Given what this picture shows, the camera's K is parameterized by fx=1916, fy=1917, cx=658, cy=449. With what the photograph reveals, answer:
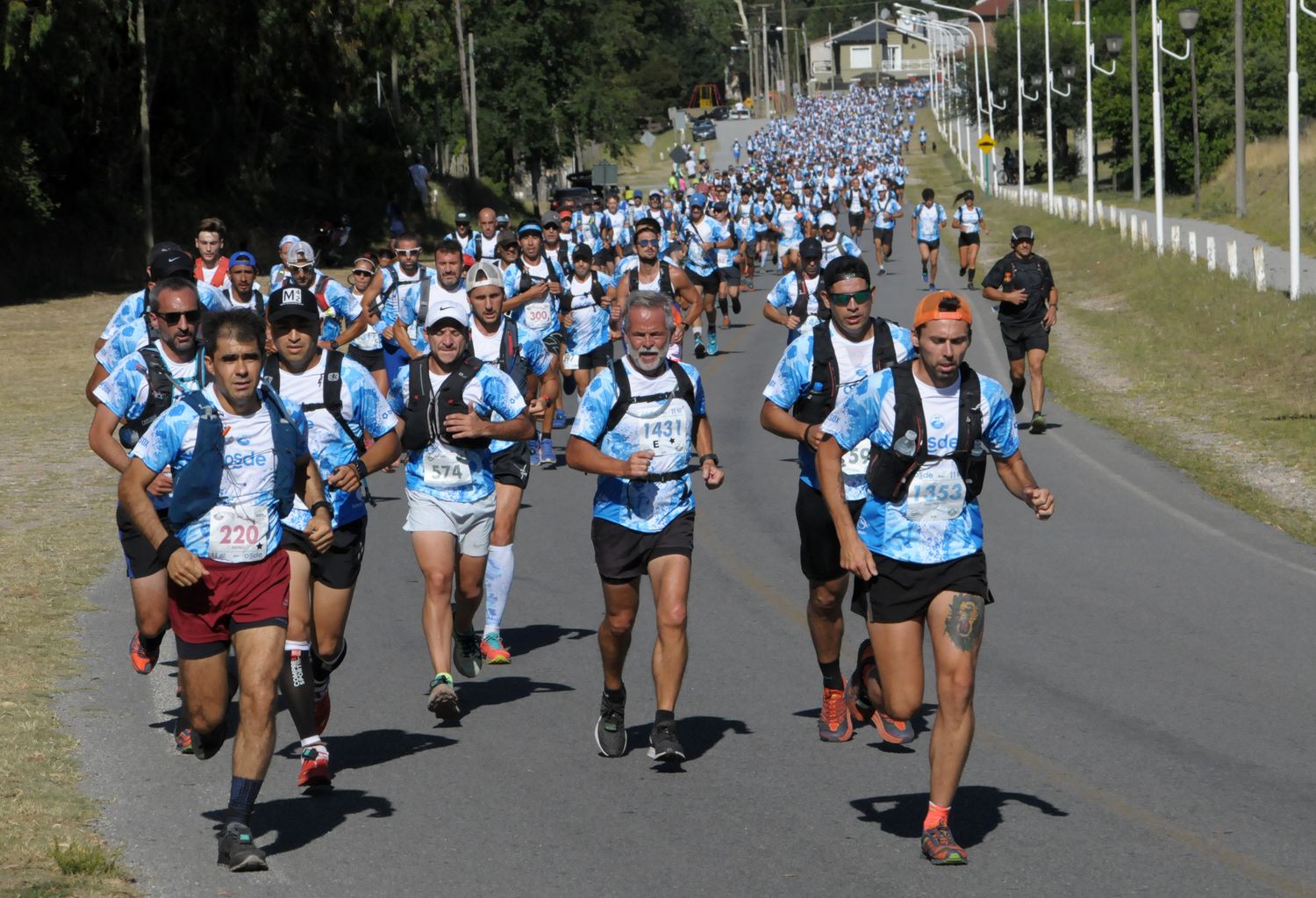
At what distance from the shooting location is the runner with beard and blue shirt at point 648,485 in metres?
7.73

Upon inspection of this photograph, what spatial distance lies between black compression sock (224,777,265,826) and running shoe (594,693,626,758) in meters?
1.87

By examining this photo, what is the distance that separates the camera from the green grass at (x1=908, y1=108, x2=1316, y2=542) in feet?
53.1

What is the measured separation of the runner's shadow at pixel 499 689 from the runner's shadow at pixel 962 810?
7.81ft

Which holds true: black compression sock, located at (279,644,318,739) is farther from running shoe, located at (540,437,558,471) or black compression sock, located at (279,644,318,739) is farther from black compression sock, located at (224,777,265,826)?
running shoe, located at (540,437,558,471)

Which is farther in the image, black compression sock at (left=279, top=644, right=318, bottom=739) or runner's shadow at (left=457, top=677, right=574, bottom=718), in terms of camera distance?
runner's shadow at (left=457, top=677, right=574, bottom=718)

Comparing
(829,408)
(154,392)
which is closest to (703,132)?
(829,408)

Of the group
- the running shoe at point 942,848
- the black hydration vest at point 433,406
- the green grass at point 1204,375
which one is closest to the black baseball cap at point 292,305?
the black hydration vest at point 433,406

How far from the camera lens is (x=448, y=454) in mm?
8805

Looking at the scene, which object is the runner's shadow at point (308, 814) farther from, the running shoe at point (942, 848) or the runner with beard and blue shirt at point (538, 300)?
the runner with beard and blue shirt at point (538, 300)

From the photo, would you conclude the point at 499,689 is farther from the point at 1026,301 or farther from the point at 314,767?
the point at 1026,301

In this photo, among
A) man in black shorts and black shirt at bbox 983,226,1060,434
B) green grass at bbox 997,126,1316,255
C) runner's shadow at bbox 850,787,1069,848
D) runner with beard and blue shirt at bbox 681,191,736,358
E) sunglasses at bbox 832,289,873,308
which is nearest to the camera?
runner's shadow at bbox 850,787,1069,848

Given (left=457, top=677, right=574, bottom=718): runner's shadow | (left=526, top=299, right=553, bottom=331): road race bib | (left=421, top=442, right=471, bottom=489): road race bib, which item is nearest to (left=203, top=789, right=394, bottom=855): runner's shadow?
(left=457, top=677, right=574, bottom=718): runner's shadow

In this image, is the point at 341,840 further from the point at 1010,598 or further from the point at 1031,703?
the point at 1010,598

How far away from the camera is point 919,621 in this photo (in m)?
6.55
